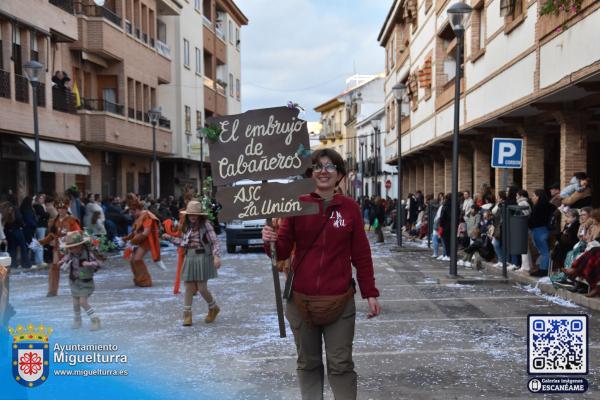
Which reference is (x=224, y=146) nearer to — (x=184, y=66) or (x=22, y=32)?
(x=22, y=32)

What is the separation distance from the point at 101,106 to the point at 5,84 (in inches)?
321

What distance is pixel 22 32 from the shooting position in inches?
917

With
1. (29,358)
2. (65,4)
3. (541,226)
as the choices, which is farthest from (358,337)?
(65,4)

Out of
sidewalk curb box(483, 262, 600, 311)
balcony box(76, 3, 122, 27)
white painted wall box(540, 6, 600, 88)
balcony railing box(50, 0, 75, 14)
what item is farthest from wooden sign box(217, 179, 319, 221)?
balcony box(76, 3, 122, 27)

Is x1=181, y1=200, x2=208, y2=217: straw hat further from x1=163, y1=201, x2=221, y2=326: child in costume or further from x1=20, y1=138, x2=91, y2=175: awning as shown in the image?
x1=20, y1=138, x2=91, y2=175: awning

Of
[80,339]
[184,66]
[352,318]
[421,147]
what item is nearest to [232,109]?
[184,66]

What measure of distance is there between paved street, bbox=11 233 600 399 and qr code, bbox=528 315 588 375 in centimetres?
110

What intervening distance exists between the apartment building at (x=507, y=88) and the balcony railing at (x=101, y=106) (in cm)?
1283

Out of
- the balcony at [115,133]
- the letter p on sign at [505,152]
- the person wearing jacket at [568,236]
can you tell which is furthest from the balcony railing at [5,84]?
the person wearing jacket at [568,236]

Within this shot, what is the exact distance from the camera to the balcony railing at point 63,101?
2583cm

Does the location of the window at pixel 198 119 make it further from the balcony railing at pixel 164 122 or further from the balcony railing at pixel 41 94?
the balcony railing at pixel 41 94

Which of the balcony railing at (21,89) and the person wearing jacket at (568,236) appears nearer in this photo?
the person wearing jacket at (568,236)

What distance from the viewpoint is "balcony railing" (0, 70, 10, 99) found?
21.8 metres

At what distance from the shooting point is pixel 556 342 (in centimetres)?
523
